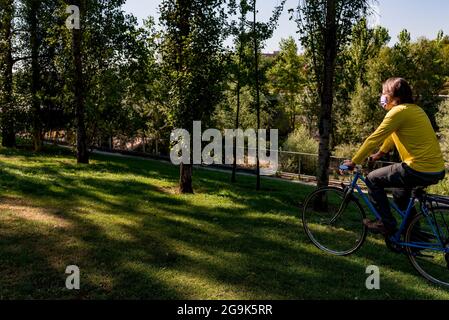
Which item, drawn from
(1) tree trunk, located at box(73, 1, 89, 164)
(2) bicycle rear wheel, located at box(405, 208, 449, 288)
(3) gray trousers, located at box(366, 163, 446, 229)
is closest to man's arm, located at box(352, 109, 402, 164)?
(3) gray trousers, located at box(366, 163, 446, 229)

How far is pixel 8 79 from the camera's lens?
69.9 feet

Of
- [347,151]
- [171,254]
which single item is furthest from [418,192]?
[347,151]

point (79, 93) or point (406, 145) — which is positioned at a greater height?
point (79, 93)

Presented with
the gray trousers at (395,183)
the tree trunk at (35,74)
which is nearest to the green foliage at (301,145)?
the tree trunk at (35,74)

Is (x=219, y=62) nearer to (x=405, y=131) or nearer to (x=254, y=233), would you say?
(x=254, y=233)

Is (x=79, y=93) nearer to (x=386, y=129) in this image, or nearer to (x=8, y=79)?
(x=8, y=79)

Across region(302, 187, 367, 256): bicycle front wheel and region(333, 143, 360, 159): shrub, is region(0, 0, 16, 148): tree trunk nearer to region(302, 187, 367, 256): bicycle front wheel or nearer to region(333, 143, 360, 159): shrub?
region(302, 187, 367, 256): bicycle front wheel

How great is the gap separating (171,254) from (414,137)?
3.70 meters

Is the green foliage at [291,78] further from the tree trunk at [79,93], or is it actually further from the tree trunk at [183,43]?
the tree trunk at [183,43]

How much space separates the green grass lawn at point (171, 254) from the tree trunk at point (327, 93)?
138cm

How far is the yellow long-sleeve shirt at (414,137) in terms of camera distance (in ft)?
17.1
